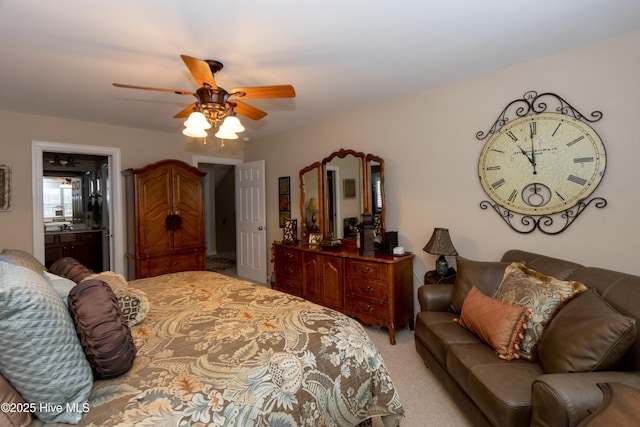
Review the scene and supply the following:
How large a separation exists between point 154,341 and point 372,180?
8.72 feet

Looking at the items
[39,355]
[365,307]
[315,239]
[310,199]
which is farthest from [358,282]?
[39,355]

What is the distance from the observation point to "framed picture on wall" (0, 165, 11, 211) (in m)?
3.40

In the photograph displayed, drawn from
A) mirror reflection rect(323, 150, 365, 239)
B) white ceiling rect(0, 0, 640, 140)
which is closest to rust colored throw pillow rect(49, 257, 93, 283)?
white ceiling rect(0, 0, 640, 140)

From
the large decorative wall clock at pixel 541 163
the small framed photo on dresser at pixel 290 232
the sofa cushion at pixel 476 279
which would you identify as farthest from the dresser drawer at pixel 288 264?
the large decorative wall clock at pixel 541 163

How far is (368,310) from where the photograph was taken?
9.71 feet

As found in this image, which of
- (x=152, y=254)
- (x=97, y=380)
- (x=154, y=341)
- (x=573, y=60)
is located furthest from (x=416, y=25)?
(x=152, y=254)

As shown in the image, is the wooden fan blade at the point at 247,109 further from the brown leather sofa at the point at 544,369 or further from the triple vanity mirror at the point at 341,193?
the brown leather sofa at the point at 544,369

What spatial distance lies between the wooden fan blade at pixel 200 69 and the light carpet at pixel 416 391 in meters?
2.42

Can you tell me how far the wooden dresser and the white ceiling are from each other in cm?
172

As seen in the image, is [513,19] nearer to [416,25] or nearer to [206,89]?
[416,25]

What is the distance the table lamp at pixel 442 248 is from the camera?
2.67 m

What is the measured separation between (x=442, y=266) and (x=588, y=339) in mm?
1409

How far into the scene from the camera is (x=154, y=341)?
137 centimetres

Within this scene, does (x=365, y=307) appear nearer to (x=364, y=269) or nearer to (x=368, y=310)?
(x=368, y=310)
